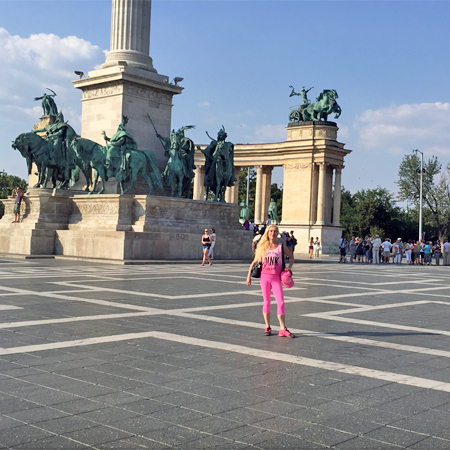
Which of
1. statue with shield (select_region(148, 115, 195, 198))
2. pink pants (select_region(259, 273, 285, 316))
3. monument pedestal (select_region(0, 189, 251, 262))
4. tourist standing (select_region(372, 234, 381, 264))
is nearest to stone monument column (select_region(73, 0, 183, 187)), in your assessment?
statue with shield (select_region(148, 115, 195, 198))

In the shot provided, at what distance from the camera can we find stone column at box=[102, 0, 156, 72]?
31422 mm

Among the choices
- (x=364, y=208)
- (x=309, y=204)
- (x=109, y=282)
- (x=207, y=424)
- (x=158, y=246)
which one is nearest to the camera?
(x=207, y=424)

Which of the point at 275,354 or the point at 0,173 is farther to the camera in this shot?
the point at 0,173

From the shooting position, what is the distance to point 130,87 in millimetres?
31016

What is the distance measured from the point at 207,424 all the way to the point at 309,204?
62.3 metres

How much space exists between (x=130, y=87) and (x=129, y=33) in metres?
2.70

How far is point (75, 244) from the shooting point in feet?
96.4

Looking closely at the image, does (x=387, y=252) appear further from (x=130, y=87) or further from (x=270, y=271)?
(x=270, y=271)

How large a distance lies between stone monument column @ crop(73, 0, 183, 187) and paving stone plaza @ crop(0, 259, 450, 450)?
60.4ft

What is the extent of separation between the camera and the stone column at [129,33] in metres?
31.4

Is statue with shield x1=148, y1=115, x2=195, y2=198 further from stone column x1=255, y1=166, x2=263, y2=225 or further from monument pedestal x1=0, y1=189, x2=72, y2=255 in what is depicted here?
stone column x1=255, y1=166, x2=263, y2=225

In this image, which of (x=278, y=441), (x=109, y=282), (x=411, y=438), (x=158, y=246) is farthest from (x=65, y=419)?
(x=158, y=246)

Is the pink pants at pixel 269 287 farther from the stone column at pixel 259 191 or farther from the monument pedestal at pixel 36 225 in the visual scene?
the stone column at pixel 259 191

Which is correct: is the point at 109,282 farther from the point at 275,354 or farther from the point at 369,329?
the point at 275,354
